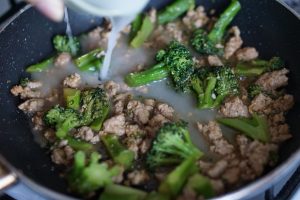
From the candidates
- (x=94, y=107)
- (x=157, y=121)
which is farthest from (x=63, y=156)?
(x=157, y=121)

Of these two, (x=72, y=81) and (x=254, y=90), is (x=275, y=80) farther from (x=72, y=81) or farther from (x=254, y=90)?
(x=72, y=81)

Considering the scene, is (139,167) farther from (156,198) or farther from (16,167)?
(16,167)

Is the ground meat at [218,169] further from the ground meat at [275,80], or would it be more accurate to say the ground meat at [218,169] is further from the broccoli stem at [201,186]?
the ground meat at [275,80]

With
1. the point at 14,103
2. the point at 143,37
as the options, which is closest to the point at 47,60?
the point at 14,103

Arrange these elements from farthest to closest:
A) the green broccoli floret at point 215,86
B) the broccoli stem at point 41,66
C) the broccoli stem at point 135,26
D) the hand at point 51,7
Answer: the broccoli stem at point 135,26, the broccoli stem at point 41,66, the green broccoli floret at point 215,86, the hand at point 51,7

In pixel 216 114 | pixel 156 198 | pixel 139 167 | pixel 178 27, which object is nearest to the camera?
pixel 156 198

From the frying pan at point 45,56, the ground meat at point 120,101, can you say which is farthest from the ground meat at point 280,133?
the ground meat at point 120,101

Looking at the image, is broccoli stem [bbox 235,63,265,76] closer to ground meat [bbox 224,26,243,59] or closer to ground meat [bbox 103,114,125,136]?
ground meat [bbox 224,26,243,59]
